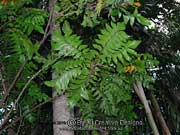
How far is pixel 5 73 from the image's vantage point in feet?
4.79

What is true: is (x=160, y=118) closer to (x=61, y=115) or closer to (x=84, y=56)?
(x=61, y=115)

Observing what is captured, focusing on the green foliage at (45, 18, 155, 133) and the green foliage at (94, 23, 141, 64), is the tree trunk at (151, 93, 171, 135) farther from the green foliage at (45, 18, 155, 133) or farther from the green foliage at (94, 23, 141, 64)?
the green foliage at (94, 23, 141, 64)

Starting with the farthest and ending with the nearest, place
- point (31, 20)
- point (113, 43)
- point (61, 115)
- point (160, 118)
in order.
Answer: point (160, 118)
point (61, 115)
point (31, 20)
point (113, 43)

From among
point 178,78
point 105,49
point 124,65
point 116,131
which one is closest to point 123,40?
point 105,49

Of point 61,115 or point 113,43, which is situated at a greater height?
point 113,43

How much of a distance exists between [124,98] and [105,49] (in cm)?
41

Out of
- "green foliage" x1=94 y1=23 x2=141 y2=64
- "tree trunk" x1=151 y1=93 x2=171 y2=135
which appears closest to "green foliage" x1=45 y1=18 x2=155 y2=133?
"green foliage" x1=94 y1=23 x2=141 y2=64

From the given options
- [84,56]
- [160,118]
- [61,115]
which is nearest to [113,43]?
[84,56]

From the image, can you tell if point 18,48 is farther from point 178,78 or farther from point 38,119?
point 178,78

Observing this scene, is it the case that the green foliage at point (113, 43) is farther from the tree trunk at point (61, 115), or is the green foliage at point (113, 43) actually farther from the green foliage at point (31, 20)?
the tree trunk at point (61, 115)

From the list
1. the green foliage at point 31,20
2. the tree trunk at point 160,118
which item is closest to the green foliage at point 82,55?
the green foliage at point 31,20

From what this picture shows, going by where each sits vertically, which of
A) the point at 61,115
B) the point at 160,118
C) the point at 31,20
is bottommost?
the point at 61,115

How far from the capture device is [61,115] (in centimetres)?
140

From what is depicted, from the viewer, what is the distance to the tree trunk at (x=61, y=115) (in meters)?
1.39
